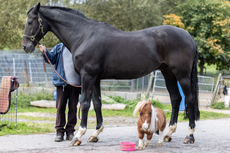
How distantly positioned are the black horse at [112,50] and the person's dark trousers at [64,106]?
1.74 ft

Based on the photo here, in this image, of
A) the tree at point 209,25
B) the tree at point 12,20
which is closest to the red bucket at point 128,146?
the tree at point 12,20

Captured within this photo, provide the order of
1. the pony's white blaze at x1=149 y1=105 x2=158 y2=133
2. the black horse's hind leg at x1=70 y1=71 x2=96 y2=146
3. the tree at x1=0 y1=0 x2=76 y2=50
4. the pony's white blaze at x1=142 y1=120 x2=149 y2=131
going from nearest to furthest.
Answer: the pony's white blaze at x1=142 y1=120 x2=149 y2=131
the pony's white blaze at x1=149 y1=105 x2=158 y2=133
the black horse's hind leg at x1=70 y1=71 x2=96 y2=146
the tree at x1=0 y1=0 x2=76 y2=50

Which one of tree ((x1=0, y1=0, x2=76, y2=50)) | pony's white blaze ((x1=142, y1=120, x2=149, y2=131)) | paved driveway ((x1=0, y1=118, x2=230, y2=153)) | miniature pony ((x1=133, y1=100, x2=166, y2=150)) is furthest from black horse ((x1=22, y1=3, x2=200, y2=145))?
tree ((x1=0, y1=0, x2=76, y2=50))

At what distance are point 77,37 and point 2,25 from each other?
19564 mm

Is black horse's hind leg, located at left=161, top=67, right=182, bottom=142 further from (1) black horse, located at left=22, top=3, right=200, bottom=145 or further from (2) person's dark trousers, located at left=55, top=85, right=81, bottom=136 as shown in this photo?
(2) person's dark trousers, located at left=55, top=85, right=81, bottom=136

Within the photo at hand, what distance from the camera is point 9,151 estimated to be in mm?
4430

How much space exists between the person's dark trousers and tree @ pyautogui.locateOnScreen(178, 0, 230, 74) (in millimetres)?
15834

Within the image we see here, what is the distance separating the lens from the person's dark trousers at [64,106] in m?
5.54

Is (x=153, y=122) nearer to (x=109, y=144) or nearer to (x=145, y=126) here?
(x=145, y=126)

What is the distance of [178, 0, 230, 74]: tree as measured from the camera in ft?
65.2

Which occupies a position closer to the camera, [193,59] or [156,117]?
[156,117]

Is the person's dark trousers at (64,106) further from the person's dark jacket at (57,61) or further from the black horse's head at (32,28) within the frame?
the black horse's head at (32,28)

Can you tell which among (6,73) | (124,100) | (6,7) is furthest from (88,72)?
(6,7)

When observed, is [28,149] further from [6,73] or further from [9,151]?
[6,73]
